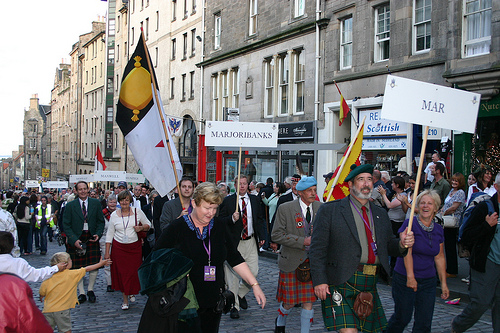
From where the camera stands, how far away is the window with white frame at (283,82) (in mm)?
23422

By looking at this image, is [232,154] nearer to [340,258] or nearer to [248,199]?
[248,199]

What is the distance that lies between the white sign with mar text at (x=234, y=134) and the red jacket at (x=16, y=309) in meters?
4.78

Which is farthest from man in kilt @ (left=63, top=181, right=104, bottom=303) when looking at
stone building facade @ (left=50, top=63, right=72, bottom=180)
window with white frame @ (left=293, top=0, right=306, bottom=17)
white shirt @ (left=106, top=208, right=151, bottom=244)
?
stone building facade @ (left=50, top=63, right=72, bottom=180)

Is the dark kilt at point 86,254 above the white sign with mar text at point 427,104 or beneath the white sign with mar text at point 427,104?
beneath

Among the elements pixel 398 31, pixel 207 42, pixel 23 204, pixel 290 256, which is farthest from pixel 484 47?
pixel 207 42

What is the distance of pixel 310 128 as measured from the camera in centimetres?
2133

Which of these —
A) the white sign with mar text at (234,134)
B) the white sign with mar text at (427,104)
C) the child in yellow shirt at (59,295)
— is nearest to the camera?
the white sign with mar text at (427,104)

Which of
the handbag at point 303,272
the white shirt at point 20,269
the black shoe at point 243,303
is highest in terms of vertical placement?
the white shirt at point 20,269

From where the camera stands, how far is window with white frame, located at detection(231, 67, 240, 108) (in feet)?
90.3

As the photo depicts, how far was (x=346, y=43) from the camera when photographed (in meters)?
19.6

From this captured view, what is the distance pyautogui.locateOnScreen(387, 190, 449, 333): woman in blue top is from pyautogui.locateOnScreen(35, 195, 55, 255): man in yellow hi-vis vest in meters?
13.2

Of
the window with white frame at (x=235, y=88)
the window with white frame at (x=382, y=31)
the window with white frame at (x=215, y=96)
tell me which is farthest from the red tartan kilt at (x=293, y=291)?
the window with white frame at (x=215, y=96)

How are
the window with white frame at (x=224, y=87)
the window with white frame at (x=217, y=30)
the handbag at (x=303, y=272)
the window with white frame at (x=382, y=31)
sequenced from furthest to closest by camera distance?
1. the window with white frame at (x=217, y=30)
2. the window with white frame at (x=224, y=87)
3. the window with white frame at (x=382, y=31)
4. the handbag at (x=303, y=272)

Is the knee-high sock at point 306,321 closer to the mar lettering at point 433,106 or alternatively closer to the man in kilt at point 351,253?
the man in kilt at point 351,253
